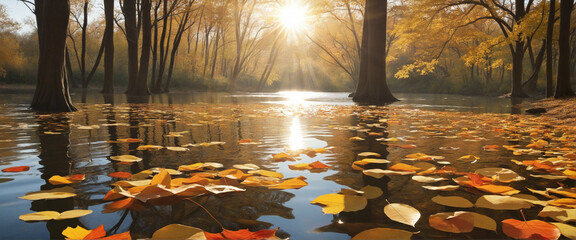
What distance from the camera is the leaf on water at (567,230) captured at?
1.16 m

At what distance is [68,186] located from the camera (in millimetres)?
1738

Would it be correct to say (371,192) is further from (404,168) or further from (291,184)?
(404,168)

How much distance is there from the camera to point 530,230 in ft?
3.82

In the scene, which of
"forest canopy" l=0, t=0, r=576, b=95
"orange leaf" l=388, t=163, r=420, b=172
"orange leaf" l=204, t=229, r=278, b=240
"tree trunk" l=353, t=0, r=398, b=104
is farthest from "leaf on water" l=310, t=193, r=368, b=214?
"forest canopy" l=0, t=0, r=576, b=95

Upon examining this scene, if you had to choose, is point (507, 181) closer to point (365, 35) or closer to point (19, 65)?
point (365, 35)

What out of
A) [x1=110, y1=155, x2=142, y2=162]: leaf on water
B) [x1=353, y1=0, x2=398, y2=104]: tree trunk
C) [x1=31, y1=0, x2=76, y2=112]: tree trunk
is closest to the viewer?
[x1=110, y1=155, x2=142, y2=162]: leaf on water

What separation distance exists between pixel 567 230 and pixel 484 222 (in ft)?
0.80

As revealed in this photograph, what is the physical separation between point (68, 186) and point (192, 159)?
2.92 ft

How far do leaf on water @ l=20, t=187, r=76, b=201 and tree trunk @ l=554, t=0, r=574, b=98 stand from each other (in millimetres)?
13122

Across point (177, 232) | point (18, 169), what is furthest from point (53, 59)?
point (177, 232)

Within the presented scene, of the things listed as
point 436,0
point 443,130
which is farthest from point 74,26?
point 443,130

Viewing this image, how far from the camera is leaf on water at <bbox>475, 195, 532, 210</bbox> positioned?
1434mm

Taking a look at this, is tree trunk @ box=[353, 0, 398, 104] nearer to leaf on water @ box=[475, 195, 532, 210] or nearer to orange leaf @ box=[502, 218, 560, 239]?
leaf on water @ box=[475, 195, 532, 210]

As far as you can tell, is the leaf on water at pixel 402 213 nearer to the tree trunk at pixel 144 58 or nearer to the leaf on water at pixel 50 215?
the leaf on water at pixel 50 215
